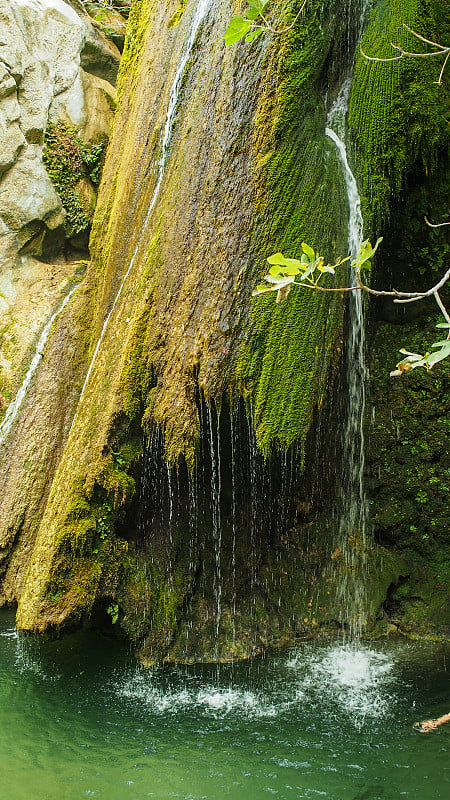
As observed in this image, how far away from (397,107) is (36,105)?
17.3 ft

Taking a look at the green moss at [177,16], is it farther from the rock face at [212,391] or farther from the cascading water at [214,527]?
the cascading water at [214,527]

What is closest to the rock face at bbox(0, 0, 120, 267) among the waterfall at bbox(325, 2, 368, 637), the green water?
the waterfall at bbox(325, 2, 368, 637)

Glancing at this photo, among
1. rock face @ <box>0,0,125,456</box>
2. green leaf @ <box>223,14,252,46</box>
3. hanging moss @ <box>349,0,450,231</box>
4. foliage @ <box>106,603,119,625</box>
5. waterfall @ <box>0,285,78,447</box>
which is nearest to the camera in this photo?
green leaf @ <box>223,14,252,46</box>

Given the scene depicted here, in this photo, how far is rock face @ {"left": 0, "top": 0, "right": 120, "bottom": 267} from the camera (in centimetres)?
790

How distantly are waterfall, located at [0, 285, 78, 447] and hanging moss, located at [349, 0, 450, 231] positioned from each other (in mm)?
3745

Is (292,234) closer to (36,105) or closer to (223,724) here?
(223,724)

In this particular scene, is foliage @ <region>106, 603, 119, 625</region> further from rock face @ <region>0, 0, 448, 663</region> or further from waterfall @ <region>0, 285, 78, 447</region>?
waterfall @ <region>0, 285, 78, 447</region>

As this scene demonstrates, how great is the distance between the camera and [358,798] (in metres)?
3.49

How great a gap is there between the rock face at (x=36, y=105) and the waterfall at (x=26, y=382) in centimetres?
141

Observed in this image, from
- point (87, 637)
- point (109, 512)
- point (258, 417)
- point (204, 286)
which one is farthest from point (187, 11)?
point (87, 637)

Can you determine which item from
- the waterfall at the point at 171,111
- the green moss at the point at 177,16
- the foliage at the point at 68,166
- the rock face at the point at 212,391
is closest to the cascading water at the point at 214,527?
the rock face at the point at 212,391

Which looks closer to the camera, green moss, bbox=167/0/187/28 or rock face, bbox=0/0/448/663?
rock face, bbox=0/0/448/663

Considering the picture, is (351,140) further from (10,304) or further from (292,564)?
(10,304)

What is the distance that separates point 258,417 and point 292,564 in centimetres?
198
